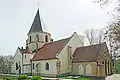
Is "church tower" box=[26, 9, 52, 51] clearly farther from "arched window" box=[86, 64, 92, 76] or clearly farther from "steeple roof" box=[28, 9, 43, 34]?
"arched window" box=[86, 64, 92, 76]

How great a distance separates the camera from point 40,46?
166 feet

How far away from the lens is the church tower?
50281 mm

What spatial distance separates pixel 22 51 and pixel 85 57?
700 inches

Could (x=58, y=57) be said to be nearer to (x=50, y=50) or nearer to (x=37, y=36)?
(x=50, y=50)

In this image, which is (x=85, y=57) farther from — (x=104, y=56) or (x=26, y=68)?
(x=26, y=68)

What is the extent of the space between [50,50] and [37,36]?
7163 mm

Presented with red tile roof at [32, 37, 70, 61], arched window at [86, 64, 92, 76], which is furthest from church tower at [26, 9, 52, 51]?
arched window at [86, 64, 92, 76]

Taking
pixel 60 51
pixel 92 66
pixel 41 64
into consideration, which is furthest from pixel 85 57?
pixel 41 64

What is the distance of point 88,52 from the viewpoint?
38188 mm

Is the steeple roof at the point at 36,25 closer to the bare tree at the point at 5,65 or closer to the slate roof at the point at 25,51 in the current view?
the slate roof at the point at 25,51

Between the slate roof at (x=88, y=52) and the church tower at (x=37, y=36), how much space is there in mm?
11543

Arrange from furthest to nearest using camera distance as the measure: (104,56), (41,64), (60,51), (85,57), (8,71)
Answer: (8,71)
(41,64)
(60,51)
(85,57)
(104,56)

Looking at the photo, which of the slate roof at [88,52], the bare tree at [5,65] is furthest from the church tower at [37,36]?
the slate roof at [88,52]

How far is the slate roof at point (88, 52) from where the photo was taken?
118ft
